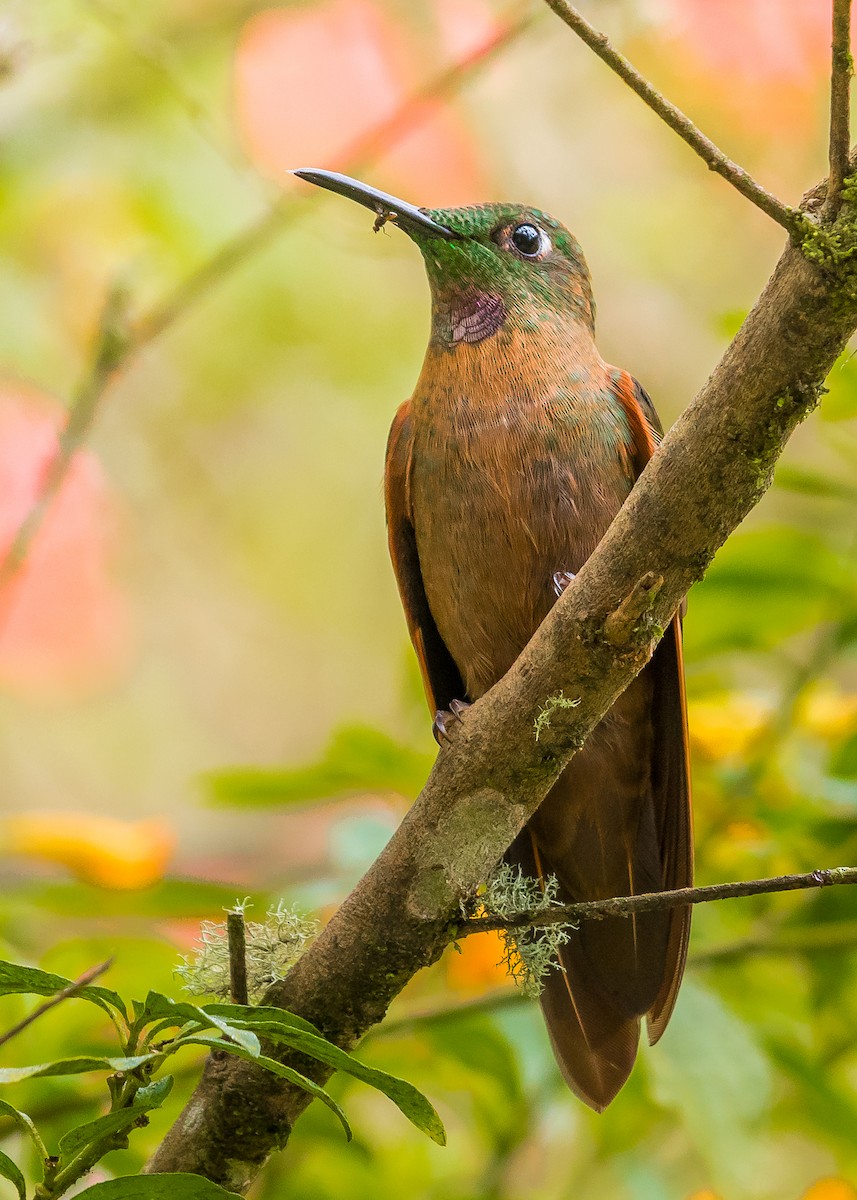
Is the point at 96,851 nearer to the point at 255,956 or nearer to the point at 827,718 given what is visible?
the point at 255,956

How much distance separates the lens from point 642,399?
302 centimetres

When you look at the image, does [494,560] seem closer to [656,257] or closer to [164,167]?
[164,167]

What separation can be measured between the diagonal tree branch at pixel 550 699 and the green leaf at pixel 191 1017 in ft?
1.53

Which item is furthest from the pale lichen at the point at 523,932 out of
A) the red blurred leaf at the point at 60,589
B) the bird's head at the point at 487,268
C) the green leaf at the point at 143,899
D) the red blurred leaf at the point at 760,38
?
the red blurred leaf at the point at 760,38

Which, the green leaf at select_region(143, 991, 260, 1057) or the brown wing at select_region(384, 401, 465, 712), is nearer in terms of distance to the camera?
the green leaf at select_region(143, 991, 260, 1057)

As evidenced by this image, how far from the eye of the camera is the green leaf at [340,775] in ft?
10.5

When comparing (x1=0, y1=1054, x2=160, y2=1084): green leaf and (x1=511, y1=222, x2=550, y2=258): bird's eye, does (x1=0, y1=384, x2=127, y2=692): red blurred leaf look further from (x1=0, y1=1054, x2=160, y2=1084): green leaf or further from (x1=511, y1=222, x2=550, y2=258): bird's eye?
(x1=0, y1=1054, x2=160, y2=1084): green leaf

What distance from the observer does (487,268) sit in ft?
10.6

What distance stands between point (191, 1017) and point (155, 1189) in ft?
0.81

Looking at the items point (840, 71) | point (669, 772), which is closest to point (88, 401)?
point (669, 772)

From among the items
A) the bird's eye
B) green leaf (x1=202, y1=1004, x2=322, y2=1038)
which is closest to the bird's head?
the bird's eye

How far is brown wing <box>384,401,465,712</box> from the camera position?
3.15 m

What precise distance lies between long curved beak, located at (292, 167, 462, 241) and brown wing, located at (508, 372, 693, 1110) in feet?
1.99

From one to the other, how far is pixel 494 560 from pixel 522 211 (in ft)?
3.51
